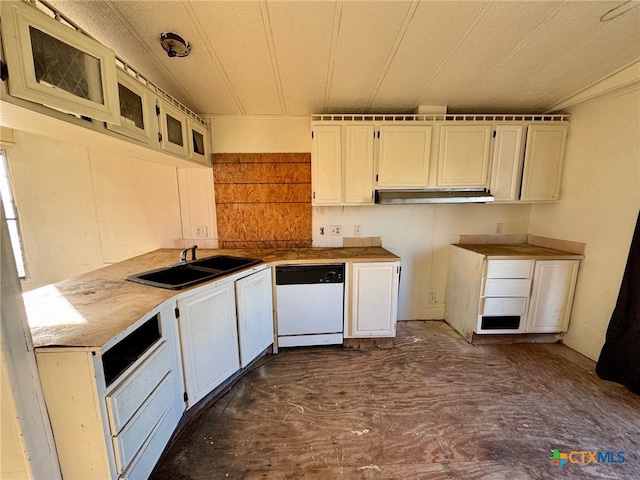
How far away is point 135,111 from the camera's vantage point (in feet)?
4.78

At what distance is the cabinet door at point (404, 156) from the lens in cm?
235

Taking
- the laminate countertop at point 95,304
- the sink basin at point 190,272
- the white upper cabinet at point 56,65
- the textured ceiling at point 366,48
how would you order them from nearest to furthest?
the white upper cabinet at point 56,65 → the laminate countertop at point 95,304 → the textured ceiling at point 366,48 → the sink basin at point 190,272

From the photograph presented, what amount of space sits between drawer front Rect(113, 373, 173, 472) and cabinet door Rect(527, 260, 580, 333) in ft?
10.4

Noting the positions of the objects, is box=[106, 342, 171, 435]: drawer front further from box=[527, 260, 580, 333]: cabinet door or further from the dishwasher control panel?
box=[527, 260, 580, 333]: cabinet door

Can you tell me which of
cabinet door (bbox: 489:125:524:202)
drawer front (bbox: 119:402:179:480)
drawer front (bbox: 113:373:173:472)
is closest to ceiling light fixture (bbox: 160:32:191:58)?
drawer front (bbox: 113:373:173:472)

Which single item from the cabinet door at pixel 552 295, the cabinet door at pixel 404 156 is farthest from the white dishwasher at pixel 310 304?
the cabinet door at pixel 552 295

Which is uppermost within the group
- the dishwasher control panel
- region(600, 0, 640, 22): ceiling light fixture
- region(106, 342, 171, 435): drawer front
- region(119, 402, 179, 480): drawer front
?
region(600, 0, 640, 22): ceiling light fixture

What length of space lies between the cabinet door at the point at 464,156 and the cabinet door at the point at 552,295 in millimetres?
1024

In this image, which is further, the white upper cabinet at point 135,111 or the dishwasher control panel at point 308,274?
the dishwasher control panel at point 308,274

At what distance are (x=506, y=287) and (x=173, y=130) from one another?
10.9 feet

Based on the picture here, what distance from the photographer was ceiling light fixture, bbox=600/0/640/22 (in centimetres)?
133

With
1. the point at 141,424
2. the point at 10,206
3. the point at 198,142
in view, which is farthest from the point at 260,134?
the point at 10,206

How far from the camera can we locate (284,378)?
2.03 meters

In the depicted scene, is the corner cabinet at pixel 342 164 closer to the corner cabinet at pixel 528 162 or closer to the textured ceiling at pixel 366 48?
the textured ceiling at pixel 366 48
